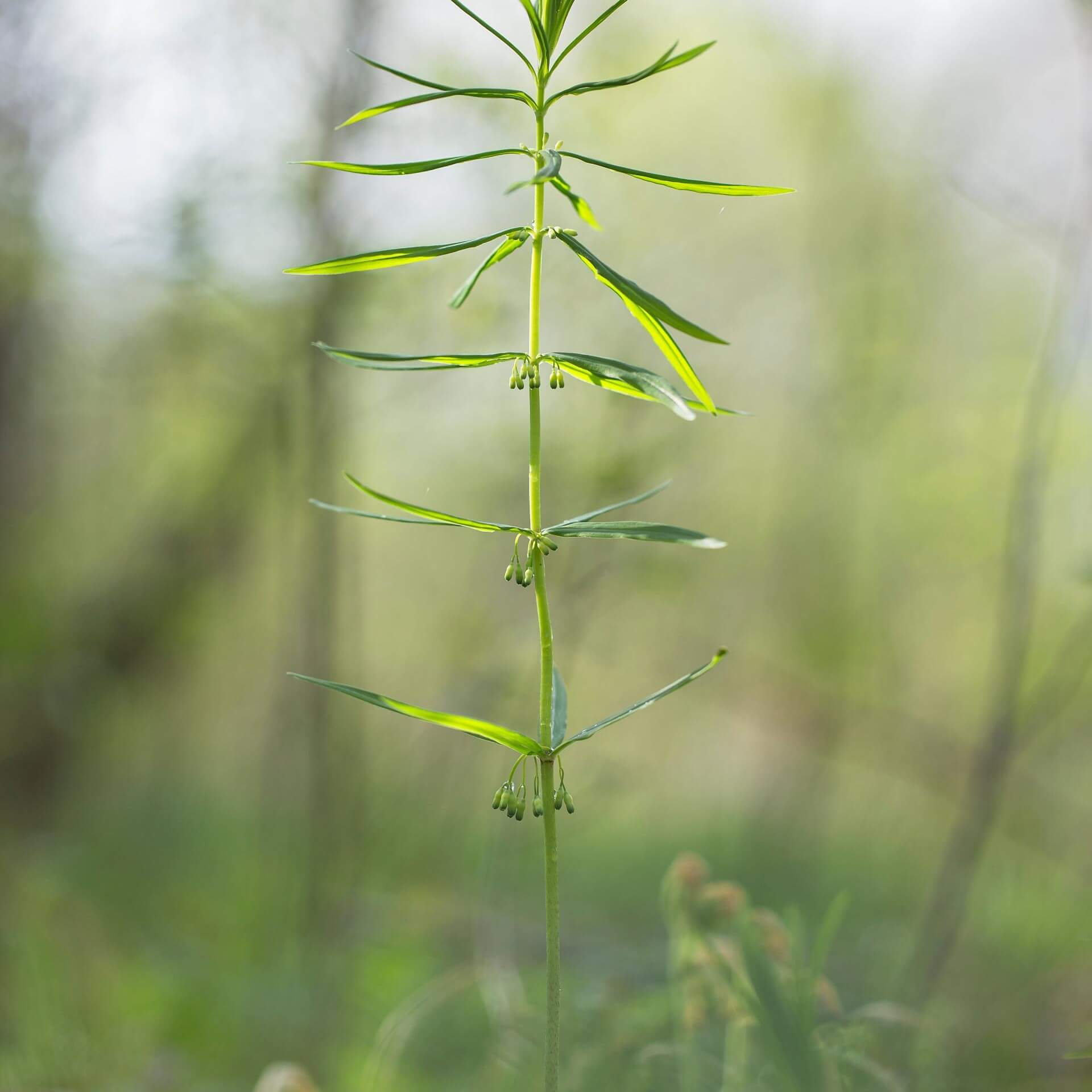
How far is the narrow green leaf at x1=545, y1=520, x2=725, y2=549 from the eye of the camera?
0.36 metres

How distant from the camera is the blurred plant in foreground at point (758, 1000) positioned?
1.76ft

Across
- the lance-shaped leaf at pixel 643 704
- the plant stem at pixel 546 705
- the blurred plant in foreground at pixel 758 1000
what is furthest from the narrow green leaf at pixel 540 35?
the blurred plant in foreground at pixel 758 1000

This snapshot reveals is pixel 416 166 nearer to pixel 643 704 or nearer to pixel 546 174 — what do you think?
pixel 546 174

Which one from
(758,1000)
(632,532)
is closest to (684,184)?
(632,532)

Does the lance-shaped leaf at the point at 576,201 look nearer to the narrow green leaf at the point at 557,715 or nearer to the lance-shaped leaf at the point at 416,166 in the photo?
the lance-shaped leaf at the point at 416,166

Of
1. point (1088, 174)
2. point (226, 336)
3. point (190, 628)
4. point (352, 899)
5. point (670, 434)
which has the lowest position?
point (352, 899)

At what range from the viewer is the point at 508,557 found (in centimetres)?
330

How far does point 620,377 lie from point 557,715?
167mm

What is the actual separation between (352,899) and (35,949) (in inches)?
26.3

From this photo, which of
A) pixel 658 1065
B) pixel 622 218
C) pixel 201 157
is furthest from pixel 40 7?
pixel 658 1065

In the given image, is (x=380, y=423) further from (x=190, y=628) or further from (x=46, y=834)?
(x=46, y=834)

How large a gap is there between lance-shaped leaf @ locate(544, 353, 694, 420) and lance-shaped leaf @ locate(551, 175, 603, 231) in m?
0.06

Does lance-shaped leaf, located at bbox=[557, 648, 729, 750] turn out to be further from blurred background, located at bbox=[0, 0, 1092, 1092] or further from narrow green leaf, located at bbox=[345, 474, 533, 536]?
blurred background, located at bbox=[0, 0, 1092, 1092]

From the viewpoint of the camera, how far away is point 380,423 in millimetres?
3701
